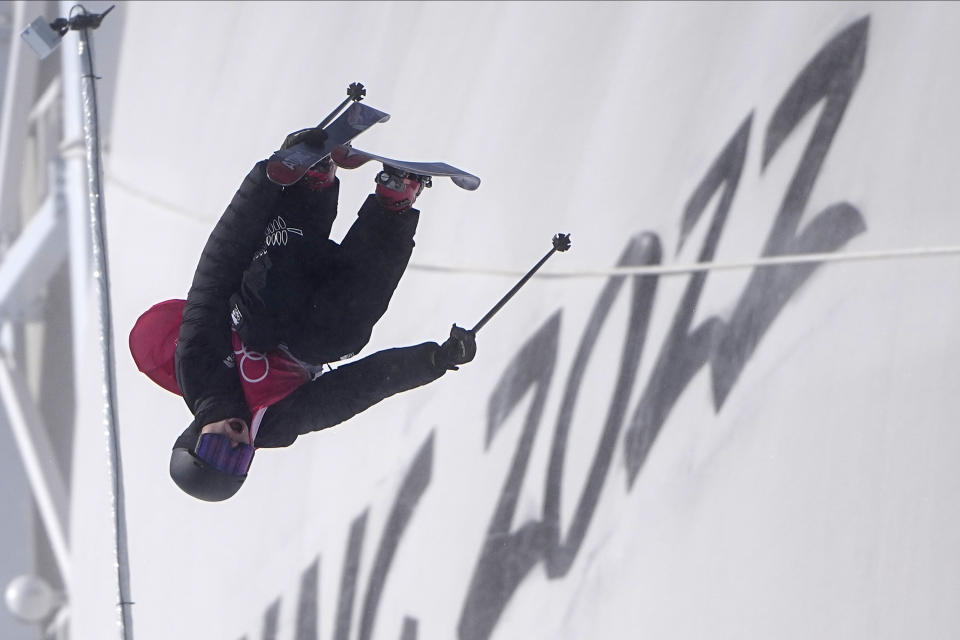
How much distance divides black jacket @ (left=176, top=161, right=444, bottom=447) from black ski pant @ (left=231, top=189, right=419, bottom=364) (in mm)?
36

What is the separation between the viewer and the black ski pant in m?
3.11

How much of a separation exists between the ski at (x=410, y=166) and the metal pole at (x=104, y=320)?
2.52 feet

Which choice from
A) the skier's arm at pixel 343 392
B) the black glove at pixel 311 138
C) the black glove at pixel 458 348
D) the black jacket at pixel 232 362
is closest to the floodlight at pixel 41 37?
the black jacket at pixel 232 362

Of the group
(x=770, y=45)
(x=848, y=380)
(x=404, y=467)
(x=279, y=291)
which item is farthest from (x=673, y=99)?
(x=279, y=291)

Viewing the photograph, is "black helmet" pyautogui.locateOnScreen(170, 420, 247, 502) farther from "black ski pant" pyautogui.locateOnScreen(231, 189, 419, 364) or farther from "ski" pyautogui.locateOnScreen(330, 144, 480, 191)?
"ski" pyautogui.locateOnScreen(330, 144, 480, 191)

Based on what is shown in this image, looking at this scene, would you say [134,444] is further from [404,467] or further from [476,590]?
[476,590]

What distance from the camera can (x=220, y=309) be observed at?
3129mm

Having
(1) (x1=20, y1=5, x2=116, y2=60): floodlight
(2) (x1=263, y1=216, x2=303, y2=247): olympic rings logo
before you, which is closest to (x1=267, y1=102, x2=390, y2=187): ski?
(2) (x1=263, y1=216, x2=303, y2=247): olympic rings logo

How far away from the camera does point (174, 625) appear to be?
731 centimetres

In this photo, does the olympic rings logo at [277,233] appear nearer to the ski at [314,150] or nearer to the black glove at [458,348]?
the ski at [314,150]

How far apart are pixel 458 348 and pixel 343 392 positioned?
30cm

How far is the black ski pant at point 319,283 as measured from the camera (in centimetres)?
311

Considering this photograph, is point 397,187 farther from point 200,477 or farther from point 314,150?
point 200,477

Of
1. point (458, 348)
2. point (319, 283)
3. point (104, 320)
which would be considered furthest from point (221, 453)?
point (104, 320)
